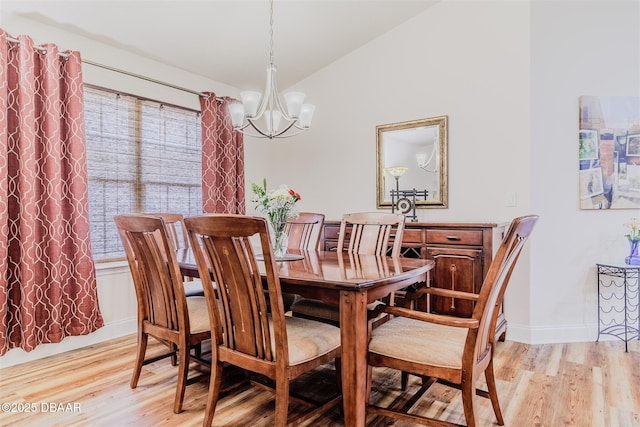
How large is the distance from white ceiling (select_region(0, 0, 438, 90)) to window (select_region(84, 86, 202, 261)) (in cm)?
44

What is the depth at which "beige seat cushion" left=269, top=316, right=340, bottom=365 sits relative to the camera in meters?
1.60

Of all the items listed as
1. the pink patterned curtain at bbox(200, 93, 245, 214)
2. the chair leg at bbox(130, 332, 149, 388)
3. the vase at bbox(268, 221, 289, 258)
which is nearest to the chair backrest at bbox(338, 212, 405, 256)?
the vase at bbox(268, 221, 289, 258)

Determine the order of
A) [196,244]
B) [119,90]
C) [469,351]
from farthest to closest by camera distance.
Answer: [119,90]
[196,244]
[469,351]

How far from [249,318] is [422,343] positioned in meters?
0.72

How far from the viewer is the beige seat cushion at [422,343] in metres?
1.53

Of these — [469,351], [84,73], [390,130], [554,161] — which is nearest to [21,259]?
[84,73]

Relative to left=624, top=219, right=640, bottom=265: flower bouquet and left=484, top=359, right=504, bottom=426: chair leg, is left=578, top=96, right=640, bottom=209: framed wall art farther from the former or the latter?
left=484, top=359, right=504, bottom=426: chair leg

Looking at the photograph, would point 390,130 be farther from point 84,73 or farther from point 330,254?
point 84,73

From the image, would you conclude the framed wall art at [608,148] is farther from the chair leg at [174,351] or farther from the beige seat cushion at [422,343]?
Result: the chair leg at [174,351]

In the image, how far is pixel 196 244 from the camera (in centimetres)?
172

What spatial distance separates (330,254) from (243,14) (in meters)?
2.06

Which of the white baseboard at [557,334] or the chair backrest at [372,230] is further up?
the chair backrest at [372,230]

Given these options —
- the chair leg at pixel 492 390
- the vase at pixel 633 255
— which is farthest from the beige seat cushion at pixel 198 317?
the vase at pixel 633 255

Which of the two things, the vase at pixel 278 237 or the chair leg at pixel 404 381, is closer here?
the chair leg at pixel 404 381
